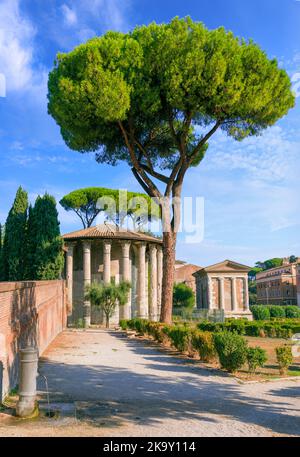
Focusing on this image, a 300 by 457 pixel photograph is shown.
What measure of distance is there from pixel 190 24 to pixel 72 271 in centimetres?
2139

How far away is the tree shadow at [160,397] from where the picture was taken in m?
5.79

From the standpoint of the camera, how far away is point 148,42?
1555 centimetres

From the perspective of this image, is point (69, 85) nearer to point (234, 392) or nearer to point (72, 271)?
point (234, 392)

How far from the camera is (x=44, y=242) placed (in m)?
24.6

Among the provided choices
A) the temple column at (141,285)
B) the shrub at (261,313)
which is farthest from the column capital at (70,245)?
the shrub at (261,313)

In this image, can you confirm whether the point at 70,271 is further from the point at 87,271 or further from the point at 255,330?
the point at 255,330

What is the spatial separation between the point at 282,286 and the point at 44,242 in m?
54.6

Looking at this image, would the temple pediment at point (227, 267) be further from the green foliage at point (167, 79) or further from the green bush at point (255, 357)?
the green bush at point (255, 357)

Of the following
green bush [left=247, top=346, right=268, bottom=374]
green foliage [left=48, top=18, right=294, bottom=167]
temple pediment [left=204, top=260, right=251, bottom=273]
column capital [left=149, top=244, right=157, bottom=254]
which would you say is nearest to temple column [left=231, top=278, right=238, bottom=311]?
temple pediment [left=204, top=260, right=251, bottom=273]

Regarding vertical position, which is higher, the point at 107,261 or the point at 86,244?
the point at 86,244

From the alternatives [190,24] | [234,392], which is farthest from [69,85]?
[234,392]

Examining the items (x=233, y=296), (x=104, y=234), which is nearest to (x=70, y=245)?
(x=104, y=234)

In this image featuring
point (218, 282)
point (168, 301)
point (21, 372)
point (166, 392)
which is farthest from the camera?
point (218, 282)

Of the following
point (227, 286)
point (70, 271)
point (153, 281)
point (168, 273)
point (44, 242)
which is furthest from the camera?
point (227, 286)
